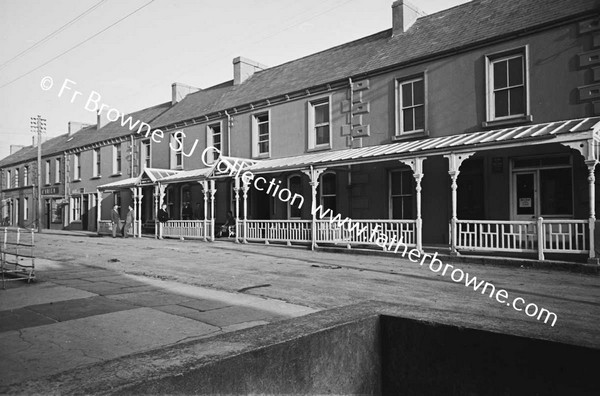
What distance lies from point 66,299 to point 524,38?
45.3ft

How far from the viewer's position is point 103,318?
6.10 metres

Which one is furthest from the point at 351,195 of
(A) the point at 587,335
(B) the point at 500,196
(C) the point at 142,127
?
(C) the point at 142,127

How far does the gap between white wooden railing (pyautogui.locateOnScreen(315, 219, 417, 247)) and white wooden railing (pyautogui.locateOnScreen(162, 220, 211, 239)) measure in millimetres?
6865

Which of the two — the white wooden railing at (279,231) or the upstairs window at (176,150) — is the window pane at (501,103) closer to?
the white wooden railing at (279,231)

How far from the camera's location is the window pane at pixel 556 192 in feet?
40.4

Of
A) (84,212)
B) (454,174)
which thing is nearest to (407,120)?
(454,174)

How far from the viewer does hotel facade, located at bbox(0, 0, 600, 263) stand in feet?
39.9

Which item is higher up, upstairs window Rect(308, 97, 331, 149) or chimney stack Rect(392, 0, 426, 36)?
chimney stack Rect(392, 0, 426, 36)

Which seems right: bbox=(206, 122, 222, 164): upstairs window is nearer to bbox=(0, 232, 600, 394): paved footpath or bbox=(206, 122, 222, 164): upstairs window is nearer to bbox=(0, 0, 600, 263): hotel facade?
bbox=(0, 0, 600, 263): hotel facade

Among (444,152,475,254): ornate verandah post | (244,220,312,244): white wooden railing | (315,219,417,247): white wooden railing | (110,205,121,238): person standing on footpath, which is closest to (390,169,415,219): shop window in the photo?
(315,219,417,247): white wooden railing

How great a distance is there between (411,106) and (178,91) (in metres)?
19.2

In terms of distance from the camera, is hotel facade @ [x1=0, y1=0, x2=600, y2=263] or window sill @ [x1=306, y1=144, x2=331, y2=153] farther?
window sill @ [x1=306, y1=144, x2=331, y2=153]

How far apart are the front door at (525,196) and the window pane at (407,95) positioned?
4653 millimetres

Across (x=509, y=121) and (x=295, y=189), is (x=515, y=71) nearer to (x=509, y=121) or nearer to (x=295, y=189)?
(x=509, y=121)
